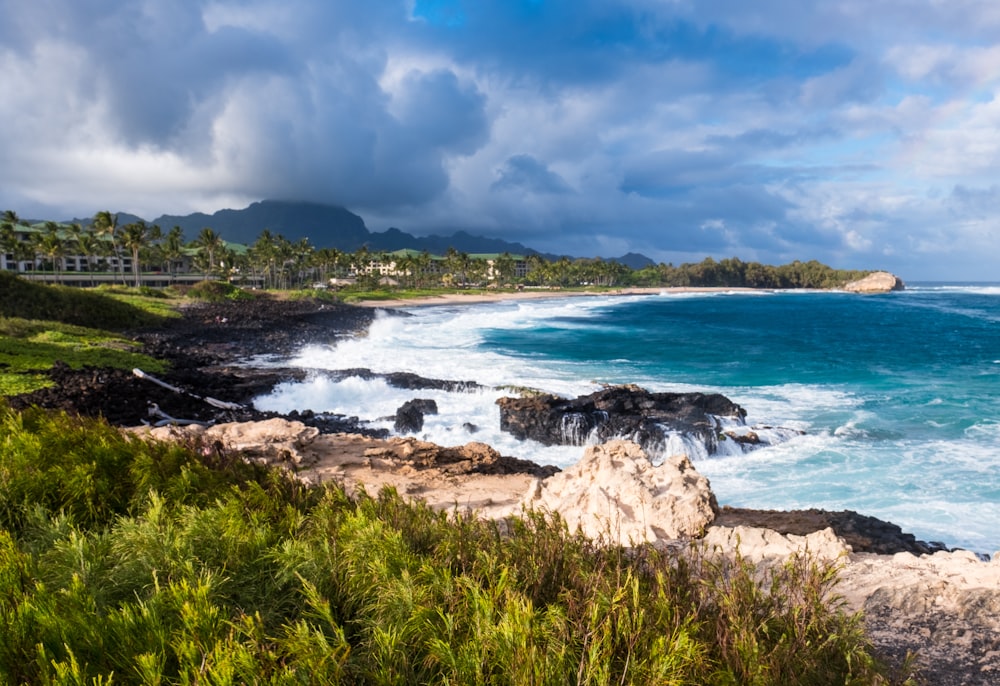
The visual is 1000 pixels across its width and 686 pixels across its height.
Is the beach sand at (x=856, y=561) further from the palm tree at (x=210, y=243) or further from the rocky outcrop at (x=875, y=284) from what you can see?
the rocky outcrop at (x=875, y=284)

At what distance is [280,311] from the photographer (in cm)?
5891

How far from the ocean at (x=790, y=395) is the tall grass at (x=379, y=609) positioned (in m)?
10.4

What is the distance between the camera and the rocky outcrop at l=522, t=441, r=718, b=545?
23.9ft

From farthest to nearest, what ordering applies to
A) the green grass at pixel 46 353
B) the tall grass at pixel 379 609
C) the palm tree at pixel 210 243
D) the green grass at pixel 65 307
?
the palm tree at pixel 210 243 → the green grass at pixel 65 307 → the green grass at pixel 46 353 → the tall grass at pixel 379 609

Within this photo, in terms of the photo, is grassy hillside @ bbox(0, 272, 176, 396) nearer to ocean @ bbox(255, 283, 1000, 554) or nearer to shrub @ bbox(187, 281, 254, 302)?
ocean @ bbox(255, 283, 1000, 554)

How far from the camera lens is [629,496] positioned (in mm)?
7840

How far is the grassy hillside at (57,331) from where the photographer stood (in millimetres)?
18078

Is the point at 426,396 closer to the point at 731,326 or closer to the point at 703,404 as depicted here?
the point at 703,404

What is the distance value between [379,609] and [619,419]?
15.8 m

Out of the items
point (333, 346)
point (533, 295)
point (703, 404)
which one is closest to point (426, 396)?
point (703, 404)

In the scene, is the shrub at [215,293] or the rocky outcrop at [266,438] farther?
the shrub at [215,293]

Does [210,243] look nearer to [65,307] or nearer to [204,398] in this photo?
[65,307]

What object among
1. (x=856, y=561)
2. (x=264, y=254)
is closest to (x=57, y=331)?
(x=856, y=561)

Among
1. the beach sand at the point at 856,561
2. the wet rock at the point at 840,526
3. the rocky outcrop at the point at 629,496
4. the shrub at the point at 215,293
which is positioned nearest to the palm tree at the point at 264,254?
the shrub at the point at 215,293
